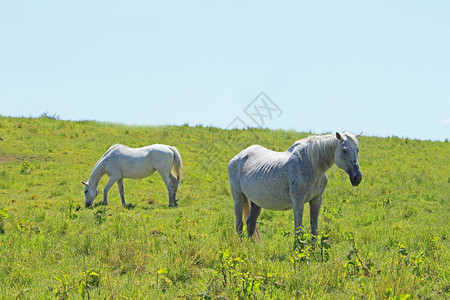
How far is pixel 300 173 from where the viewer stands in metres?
6.23

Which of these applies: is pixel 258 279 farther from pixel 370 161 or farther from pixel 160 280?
pixel 370 161

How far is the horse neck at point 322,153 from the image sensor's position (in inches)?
243

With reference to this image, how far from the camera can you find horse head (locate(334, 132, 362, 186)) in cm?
569

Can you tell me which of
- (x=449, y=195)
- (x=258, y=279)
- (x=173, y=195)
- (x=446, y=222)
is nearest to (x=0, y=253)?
(x=258, y=279)

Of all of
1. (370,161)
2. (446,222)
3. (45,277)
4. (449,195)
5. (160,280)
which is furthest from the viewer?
(370,161)

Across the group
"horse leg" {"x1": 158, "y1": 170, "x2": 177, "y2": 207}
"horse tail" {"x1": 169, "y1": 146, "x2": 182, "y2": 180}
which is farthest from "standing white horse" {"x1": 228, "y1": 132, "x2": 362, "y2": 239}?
"horse tail" {"x1": 169, "y1": 146, "x2": 182, "y2": 180}

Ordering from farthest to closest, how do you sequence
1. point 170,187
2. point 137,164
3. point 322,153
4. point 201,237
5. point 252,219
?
point 137,164
point 170,187
point 252,219
point 201,237
point 322,153

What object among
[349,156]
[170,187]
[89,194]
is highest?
[349,156]

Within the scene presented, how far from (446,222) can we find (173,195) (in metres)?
8.34

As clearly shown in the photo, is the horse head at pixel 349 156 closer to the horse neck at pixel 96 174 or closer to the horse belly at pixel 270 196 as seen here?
the horse belly at pixel 270 196

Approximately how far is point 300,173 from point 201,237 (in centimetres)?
238

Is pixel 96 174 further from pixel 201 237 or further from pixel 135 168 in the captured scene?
pixel 201 237

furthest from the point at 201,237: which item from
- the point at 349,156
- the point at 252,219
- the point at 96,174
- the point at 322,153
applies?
the point at 96,174

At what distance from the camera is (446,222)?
30.5 feet
